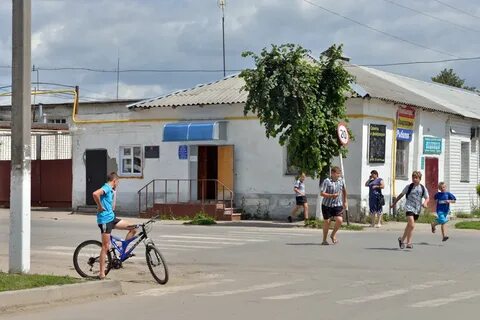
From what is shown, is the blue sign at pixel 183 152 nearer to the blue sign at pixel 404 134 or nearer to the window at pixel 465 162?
the blue sign at pixel 404 134

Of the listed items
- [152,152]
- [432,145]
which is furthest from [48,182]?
[432,145]

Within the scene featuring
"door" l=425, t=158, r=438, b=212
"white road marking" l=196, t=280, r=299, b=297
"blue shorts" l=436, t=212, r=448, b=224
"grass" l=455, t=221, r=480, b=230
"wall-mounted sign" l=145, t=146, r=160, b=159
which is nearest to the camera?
"white road marking" l=196, t=280, r=299, b=297

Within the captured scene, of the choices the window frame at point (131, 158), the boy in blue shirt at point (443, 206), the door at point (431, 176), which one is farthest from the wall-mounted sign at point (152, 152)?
the boy in blue shirt at point (443, 206)

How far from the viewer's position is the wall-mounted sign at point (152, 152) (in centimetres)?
2930

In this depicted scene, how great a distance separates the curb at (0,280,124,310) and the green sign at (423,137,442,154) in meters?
20.4

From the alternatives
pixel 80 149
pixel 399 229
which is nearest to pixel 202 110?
pixel 80 149

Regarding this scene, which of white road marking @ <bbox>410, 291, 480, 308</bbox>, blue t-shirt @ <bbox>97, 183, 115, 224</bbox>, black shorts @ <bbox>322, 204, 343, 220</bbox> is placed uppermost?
blue t-shirt @ <bbox>97, 183, 115, 224</bbox>

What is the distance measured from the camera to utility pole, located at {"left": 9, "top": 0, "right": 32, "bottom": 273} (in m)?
11.3

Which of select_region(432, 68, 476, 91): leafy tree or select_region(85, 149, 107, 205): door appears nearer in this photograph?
select_region(85, 149, 107, 205): door

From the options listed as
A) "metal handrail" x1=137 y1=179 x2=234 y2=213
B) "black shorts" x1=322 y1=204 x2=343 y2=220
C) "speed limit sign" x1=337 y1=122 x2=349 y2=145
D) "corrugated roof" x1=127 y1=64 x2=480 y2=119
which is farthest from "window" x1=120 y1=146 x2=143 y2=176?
"black shorts" x1=322 y1=204 x2=343 y2=220

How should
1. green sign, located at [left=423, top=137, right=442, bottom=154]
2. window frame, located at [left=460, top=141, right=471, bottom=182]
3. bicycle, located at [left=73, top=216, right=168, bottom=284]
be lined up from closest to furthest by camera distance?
bicycle, located at [left=73, top=216, right=168, bottom=284] < green sign, located at [left=423, top=137, right=442, bottom=154] < window frame, located at [left=460, top=141, right=471, bottom=182]

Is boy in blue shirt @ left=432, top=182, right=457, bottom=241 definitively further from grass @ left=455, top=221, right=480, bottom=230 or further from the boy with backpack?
grass @ left=455, top=221, right=480, bottom=230

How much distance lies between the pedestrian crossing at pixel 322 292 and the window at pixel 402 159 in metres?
16.5

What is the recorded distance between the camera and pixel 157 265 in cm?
1194
